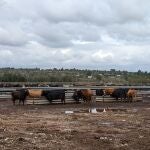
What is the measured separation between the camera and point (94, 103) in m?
40.9

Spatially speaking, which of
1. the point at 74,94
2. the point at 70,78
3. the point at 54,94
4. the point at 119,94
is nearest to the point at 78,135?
the point at 54,94

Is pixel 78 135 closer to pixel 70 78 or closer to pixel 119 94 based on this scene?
pixel 119 94

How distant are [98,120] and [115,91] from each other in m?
19.5

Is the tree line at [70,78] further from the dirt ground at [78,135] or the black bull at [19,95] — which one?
the dirt ground at [78,135]

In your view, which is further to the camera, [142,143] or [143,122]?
[143,122]

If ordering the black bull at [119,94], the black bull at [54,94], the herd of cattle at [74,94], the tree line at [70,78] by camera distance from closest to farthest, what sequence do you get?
the herd of cattle at [74,94] → the black bull at [54,94] → the black bull at [119,94] → the tree line at [70,78]

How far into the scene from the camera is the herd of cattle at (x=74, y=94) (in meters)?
38.5

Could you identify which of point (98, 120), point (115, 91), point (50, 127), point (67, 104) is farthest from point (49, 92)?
point (50, 127)

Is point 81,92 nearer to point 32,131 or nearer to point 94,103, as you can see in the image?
point 94,103

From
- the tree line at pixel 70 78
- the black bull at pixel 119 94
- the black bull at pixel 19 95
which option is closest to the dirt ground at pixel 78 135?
the black bull at pixel 19 95

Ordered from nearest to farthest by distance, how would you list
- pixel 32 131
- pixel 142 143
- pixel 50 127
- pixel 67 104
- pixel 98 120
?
pixel 142 143, pixel 32 131, pixel 50 127, pixel 98 120, pixel 67 104

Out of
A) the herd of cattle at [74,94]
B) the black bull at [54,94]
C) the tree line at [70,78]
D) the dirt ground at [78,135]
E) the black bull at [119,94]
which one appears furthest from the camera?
the tree line at [70,78]

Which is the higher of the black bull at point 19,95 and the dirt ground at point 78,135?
the black bull at point 19,95

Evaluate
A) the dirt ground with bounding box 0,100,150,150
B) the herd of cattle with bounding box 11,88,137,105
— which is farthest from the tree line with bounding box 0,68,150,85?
the dirt ground with bounding box 0,100,150,150
